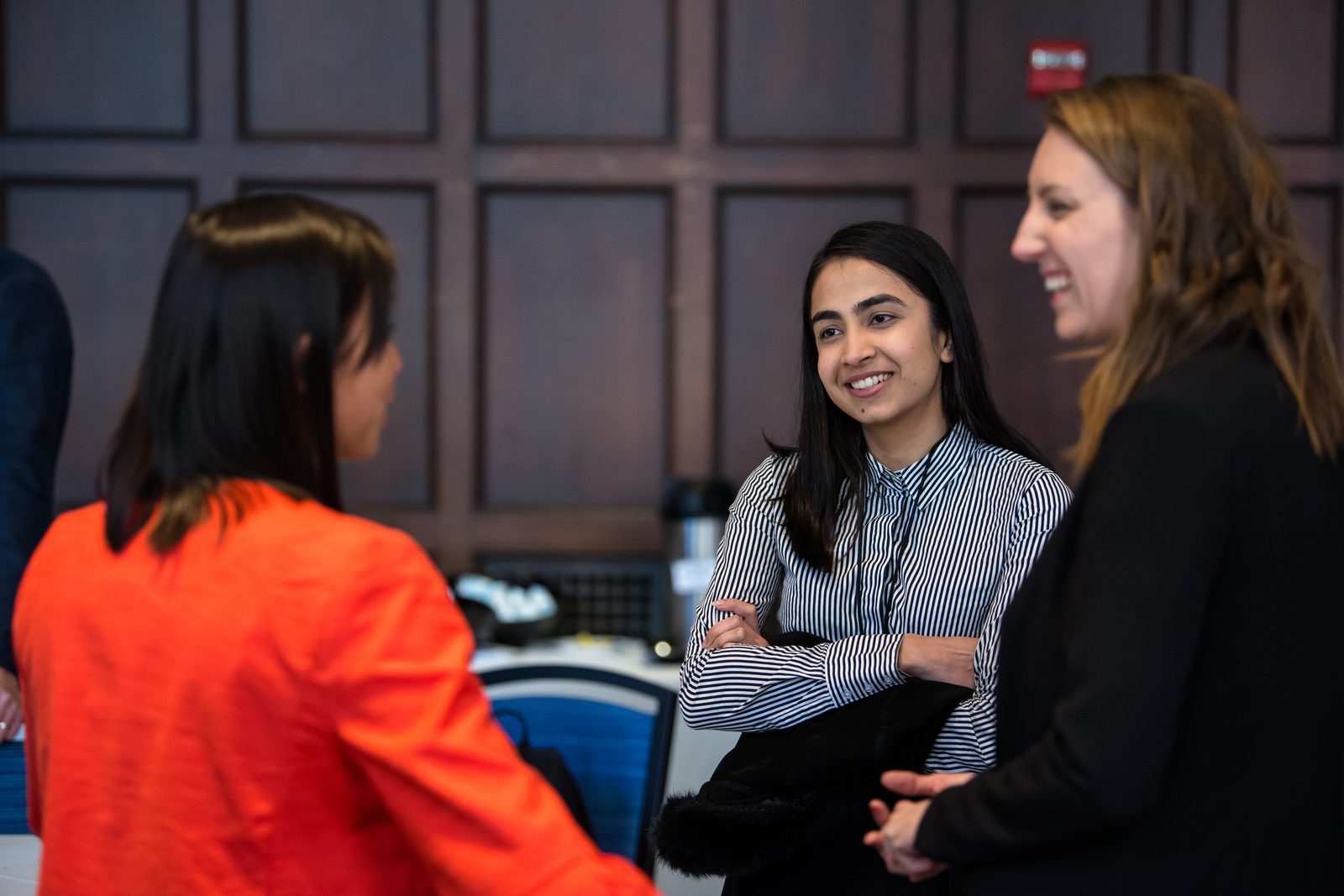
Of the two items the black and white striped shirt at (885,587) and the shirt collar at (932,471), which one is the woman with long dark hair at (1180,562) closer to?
the black and white striped shirt at (885,587)

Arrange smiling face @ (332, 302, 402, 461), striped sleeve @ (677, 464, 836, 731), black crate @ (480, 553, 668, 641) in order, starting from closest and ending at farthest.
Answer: smiling face @ (332, 302, 402, 461) < striped sleeve @ (677, 464, 836, 731) < black crate @ (480, 553, 668, 641)

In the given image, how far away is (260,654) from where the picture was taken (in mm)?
718

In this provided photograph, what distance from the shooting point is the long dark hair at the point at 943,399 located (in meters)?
1.48

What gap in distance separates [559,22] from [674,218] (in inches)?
23.5

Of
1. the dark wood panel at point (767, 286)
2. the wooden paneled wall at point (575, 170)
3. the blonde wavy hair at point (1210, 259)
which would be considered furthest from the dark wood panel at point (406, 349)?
the blonde wavy hair at point (1210, 259)

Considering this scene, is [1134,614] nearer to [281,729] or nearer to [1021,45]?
[281,729]

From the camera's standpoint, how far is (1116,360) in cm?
87

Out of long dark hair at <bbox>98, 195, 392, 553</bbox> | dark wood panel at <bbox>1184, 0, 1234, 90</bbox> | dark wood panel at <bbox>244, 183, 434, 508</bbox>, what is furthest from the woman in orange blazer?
dark wood panel at <bbox>1184, 0, 1234, 90</bbox>

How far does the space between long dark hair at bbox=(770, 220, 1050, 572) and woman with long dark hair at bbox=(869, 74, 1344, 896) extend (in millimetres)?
560

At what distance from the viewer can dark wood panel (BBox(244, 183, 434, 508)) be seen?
2807 millimetres

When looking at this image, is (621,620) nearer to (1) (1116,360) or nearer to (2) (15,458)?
(2) (15,458)

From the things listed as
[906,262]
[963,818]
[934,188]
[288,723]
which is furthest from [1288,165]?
[288,723]

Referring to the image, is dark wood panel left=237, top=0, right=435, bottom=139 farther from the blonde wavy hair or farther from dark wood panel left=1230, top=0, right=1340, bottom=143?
the blonde wavy hair

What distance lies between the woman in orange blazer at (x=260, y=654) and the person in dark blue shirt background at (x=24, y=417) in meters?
0.79
